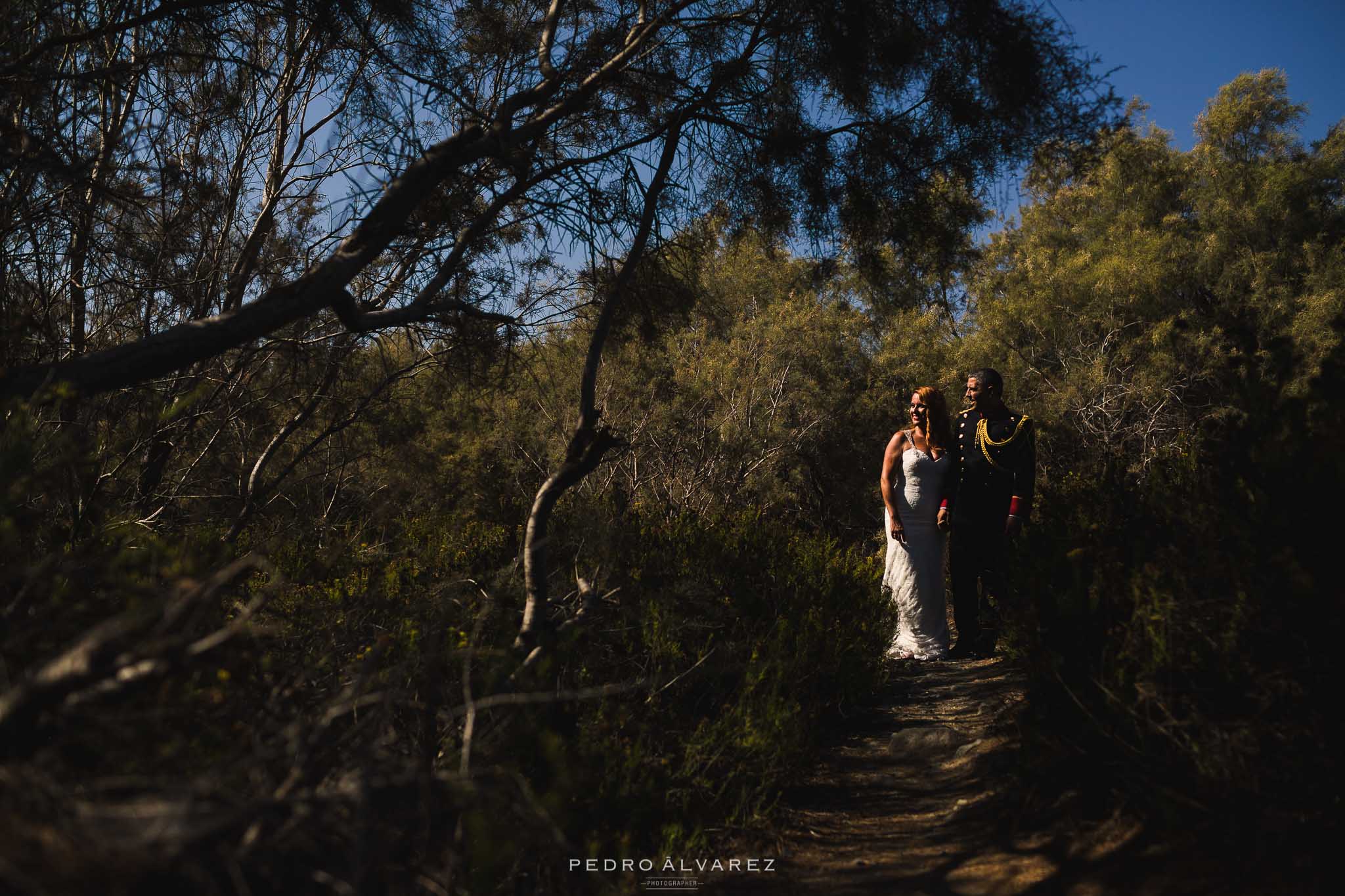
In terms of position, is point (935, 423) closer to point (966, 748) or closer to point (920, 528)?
point (920, 528)

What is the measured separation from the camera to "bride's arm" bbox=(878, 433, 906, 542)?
5.63m

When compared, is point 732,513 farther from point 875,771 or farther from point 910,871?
point 910,871

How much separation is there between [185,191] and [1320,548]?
5189 millimetres

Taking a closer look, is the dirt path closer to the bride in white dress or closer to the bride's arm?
the bride in white dress

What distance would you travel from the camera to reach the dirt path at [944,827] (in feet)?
8.07

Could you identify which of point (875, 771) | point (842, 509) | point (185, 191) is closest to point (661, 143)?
point (185, 191)

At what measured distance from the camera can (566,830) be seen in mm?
2787

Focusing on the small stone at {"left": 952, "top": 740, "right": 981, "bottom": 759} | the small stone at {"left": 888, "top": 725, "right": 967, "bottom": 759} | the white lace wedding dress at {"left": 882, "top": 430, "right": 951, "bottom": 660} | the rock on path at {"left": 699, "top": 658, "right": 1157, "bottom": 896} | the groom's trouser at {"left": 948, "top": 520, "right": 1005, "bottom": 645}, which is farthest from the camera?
the white lace wedding dress at {"left": 882, "top": 430, "right": 951, "bottom": 660}

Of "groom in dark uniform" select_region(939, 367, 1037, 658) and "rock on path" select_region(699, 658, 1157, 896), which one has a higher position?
"groom in dark uniform" select_region(939, 367, 1037, 658)

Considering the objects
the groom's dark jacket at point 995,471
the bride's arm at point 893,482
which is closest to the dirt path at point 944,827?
the groom's dark jacket at point 995,471

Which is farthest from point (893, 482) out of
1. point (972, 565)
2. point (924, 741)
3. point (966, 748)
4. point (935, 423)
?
point (966, 748)

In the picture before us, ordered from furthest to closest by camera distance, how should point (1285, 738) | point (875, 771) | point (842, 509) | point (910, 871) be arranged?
point (842, 509), point (875, 771), point (910, 871), point (1285, 738)

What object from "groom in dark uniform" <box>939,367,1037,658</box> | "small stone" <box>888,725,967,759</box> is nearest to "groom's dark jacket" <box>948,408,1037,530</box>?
"groom in dark uniform" <box>939,367,1037,658</box>

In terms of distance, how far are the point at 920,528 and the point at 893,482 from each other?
37cm
